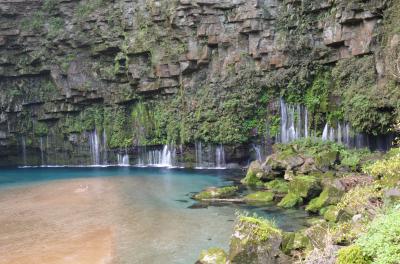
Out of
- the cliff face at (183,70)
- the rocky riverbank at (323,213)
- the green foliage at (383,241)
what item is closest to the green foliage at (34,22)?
the cliff face at (183,70)

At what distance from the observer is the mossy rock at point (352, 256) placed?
874 centimetres

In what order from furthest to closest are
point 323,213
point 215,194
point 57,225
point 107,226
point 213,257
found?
point 215,194
point 57,225
point 107,226
point 323,213
point 213,257

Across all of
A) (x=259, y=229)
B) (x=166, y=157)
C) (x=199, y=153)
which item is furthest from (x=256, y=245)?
(x=166, y=157)

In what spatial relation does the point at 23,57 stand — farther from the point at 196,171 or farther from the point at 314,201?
the point at 314,201

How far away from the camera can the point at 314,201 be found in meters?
22.1

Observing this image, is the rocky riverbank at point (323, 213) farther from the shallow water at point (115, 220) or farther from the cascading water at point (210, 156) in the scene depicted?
the cascading water at point (210, 156)

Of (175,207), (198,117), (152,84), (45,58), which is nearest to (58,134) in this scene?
(45,58)

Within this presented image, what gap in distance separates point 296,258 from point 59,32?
40.9 m

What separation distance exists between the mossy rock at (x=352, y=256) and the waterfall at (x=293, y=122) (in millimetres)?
28691

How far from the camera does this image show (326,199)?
21.3 meters

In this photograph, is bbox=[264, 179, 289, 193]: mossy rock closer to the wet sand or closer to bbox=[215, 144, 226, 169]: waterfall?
the wet sand

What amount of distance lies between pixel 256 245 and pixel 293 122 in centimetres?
→ 2625

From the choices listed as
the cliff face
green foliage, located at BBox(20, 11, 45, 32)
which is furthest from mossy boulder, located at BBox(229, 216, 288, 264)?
green foliage, located at BBox(20, 11, 45, 32)

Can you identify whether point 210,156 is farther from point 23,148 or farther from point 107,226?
point 23,148
